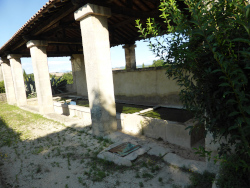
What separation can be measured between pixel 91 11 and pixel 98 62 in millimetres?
1176

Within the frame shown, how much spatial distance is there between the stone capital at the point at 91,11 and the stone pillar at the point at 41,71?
11.7ft

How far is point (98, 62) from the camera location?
13.9 ft

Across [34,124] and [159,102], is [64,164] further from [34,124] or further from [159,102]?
[159,102]

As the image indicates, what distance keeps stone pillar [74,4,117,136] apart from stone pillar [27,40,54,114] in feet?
11.6

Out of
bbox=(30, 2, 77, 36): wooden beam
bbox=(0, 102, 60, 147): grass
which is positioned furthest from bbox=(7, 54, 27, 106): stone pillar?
bbox=(30, 2, 77, 36): wooden beam

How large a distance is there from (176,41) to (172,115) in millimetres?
3812

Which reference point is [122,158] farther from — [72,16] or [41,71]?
[41,71]

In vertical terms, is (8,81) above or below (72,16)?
below

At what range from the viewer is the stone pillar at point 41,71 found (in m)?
6.96

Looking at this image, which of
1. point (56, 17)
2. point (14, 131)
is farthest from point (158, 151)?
point (14, 131)

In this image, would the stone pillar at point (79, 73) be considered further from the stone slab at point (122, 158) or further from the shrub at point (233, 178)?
the shrub at point (233, 178)

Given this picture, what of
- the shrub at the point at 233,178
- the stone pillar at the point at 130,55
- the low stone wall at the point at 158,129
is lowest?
the low stone wall at the point at 158,129

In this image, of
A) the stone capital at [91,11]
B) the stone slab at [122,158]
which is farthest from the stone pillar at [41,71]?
the stone slab at [122,158]

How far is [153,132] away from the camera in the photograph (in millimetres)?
4367
